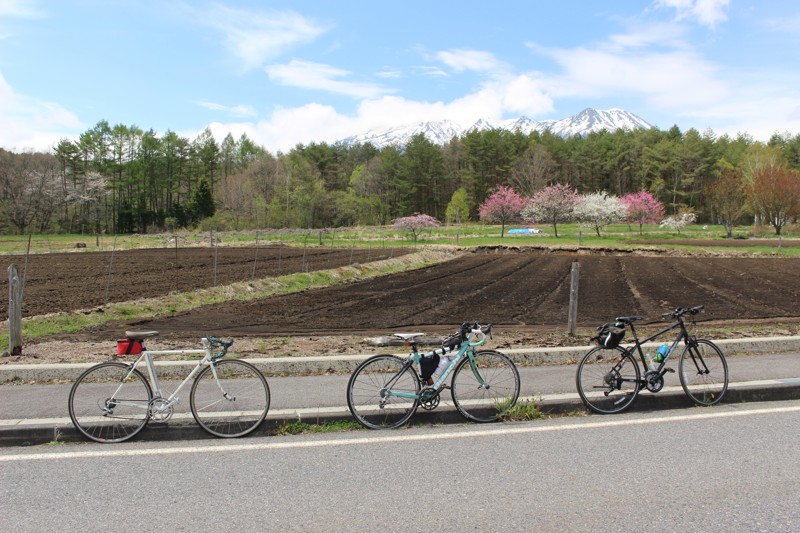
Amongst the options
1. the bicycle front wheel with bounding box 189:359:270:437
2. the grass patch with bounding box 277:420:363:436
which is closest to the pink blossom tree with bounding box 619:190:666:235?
the grass patch with bounding box 277:420:363:436

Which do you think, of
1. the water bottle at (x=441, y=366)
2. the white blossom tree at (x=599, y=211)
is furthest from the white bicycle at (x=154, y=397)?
the white blossom tree at (x=599, y=211)

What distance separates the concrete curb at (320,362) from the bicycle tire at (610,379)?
1.91 meters

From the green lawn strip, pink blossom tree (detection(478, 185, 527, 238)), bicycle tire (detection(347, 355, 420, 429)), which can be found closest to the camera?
bicycle tire (detection(347, 355, 420, 429))

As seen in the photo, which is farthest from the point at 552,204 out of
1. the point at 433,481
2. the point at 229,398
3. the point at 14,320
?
the point at 433,481

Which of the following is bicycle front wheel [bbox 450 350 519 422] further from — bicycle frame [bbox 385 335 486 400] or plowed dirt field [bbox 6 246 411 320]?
plowed dirt field [bbox 6 246 411 320]

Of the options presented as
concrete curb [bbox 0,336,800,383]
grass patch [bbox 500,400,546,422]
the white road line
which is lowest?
the white road line

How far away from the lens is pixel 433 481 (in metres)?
4.33

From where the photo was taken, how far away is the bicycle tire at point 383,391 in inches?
226

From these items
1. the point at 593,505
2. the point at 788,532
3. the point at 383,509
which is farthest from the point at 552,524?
the point at 788,532

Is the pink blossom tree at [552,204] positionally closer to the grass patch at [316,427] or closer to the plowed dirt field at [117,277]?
the plowed dirt field at [117,277]

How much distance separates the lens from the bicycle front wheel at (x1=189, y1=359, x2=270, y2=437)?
18.0 ft

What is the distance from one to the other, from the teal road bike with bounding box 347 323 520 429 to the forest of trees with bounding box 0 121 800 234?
71.2m

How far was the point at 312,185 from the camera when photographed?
91188mm

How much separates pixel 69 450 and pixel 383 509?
9.91 ft
